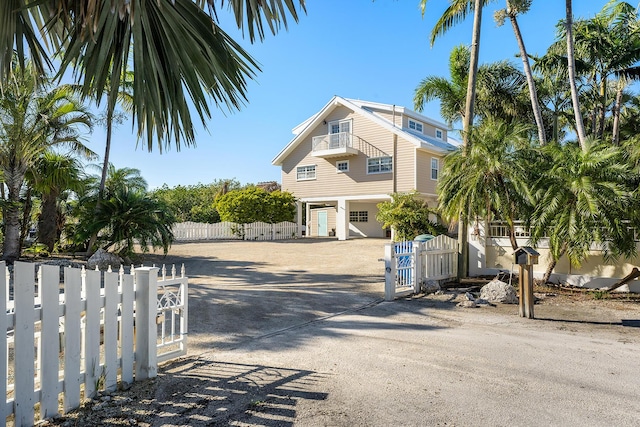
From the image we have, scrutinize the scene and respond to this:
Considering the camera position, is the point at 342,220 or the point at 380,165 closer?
the point at 380,165

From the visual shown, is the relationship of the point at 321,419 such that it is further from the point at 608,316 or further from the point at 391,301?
the point at 608,316

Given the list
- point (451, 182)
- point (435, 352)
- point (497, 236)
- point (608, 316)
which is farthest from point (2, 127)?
point (608, 316)

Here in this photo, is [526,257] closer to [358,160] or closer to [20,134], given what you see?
[20,134]

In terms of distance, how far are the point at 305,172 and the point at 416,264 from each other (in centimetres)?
1986

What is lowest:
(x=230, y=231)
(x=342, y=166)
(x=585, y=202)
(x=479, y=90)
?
(x=230, y=231)

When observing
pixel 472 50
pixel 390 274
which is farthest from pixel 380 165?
pixel 390 274

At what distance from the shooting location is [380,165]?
83.0 ft

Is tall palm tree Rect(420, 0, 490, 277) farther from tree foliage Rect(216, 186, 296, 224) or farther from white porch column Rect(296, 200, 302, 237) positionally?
white porch column Rect(296, 200, 302, 237)

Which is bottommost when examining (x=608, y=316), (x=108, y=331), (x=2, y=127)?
(x=608, y=316)

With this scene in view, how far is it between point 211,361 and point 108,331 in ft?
4.29

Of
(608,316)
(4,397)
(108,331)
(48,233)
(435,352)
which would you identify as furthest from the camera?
(48,233)

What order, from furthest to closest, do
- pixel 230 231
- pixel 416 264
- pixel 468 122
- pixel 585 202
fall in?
pixel 230 231 → pixel 468 122 → pixel 416 264 → pixel 585 202

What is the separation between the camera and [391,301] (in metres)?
8.60

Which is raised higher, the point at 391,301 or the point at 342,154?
the point at 342,154
